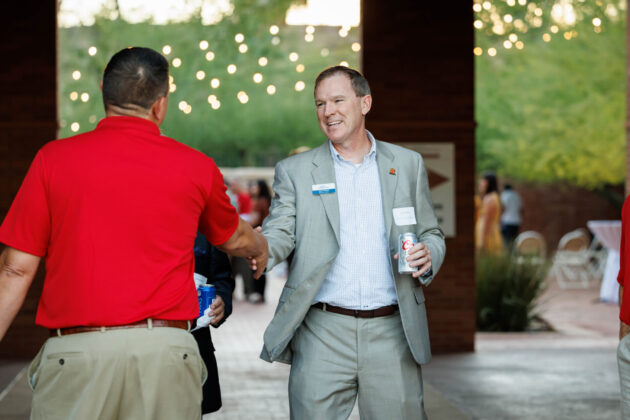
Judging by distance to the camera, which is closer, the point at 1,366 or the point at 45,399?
the point at 45,399

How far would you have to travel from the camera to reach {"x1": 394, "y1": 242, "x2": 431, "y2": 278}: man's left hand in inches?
160

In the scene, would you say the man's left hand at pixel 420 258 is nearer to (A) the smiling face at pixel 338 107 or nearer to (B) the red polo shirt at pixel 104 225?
(A) the smiling face at pixel 338 107

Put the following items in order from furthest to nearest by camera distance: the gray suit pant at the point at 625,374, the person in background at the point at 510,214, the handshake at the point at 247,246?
1. the person in background at the point at 510,214
2. the gray suit pant at the point at 625,374
3. the handshake at the point at 247,246

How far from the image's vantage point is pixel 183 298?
3281mm

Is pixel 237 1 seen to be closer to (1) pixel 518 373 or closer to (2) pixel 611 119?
(1) pixel 518 373

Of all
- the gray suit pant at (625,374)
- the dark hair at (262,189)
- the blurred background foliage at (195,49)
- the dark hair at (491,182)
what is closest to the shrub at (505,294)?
the dark hair at (491,182)

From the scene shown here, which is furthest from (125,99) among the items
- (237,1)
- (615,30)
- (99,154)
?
(615,30)

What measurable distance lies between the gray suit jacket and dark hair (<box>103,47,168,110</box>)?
1153mm

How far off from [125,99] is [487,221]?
1264 cm

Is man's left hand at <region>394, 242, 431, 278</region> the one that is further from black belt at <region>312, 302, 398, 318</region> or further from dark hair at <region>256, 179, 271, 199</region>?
dark hair at <region>256, 179, 271, 199</region>

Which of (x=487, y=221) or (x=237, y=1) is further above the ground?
(x=237, y=1)

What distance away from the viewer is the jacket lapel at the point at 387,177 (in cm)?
440

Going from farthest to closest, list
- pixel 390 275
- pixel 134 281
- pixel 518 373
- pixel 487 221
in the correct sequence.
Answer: pixel 487 221 < pixel 518 373 < pixel 390 275 < pixel 134 281

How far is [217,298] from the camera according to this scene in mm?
4426
